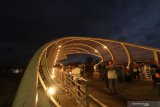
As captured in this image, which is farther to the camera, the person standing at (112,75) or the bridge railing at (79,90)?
the person standing at (112,75)

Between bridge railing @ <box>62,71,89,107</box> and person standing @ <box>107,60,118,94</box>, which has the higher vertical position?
person standing @ <box>107,60,118,94</box>

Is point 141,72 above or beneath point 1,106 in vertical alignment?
above

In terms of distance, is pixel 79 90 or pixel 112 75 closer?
pixel 79 90

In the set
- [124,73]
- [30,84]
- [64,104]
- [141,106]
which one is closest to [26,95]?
[30,84]

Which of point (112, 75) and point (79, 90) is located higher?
point (112, 75)

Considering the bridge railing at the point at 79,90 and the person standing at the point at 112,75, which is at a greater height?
the person standing at the point at 112,75

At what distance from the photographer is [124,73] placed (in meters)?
18.3

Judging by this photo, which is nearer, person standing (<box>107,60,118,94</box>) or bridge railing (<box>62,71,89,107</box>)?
bridge railing (<box>62,71,89,107</box>)

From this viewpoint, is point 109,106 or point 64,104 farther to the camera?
point 64,104

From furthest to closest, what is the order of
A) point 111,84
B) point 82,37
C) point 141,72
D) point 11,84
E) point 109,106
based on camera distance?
point 11,84 < point 82,37 < point 141,72 < point 111,84 < point 109,106

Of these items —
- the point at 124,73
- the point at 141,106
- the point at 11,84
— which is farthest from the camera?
the point at 11,84

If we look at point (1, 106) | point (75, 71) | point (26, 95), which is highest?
point (75, 71)

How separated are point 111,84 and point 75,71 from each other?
1985 millimetres

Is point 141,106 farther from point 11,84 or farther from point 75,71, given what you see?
point 11,84
